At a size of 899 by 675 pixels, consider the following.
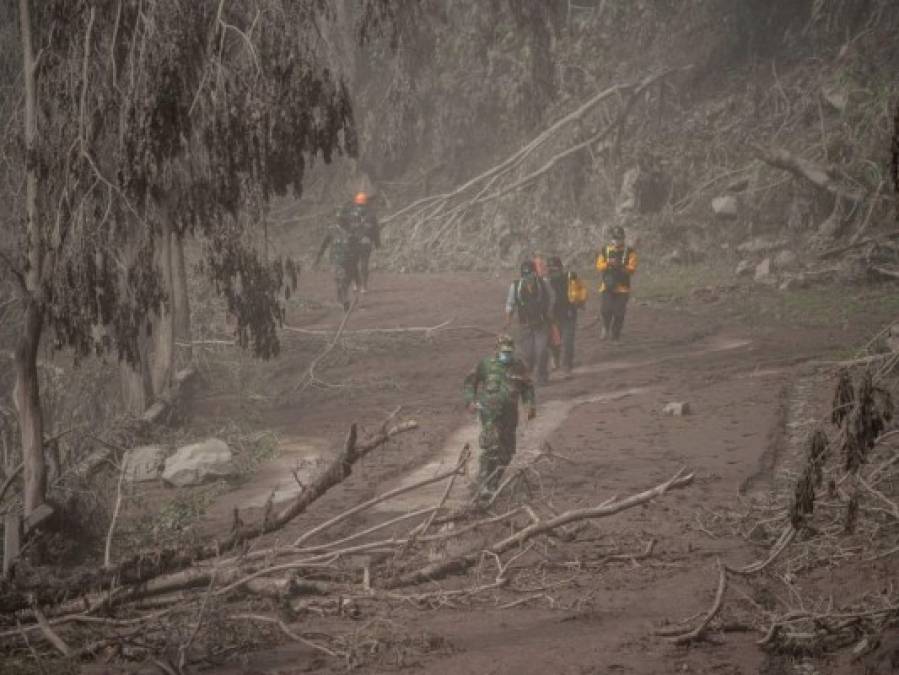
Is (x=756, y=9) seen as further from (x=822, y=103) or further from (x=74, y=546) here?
(x=74, y=546)

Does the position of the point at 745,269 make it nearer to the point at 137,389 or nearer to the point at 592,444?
the point at 592,444

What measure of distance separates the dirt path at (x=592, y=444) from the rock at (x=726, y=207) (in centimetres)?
447

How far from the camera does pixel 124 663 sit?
6.85 metres

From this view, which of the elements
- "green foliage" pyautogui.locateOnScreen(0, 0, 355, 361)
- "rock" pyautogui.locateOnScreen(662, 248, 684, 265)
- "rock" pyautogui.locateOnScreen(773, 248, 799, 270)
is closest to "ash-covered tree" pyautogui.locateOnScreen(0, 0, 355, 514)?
"green foliage" pyautogui.locateOnScreen(0, 0, 355, 361)

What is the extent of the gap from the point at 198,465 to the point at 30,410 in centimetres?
298

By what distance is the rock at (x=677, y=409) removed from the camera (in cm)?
1281

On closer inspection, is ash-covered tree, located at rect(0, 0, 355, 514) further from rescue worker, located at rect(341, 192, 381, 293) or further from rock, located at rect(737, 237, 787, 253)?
rock, located at rect(737, 237, 787, 253)

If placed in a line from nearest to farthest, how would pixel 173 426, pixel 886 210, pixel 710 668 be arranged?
pixel 710 668 → pixel 173 426 → pixel 886 210

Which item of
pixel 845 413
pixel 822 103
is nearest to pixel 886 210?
pixel 822 103

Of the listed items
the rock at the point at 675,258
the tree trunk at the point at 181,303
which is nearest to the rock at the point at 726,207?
the rock at the point at 675,258

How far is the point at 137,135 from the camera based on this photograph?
8852mm

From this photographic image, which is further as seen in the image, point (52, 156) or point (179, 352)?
point (179, 352)

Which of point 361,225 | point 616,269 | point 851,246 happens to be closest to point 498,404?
point 616,269

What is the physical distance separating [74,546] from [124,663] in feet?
10.4
